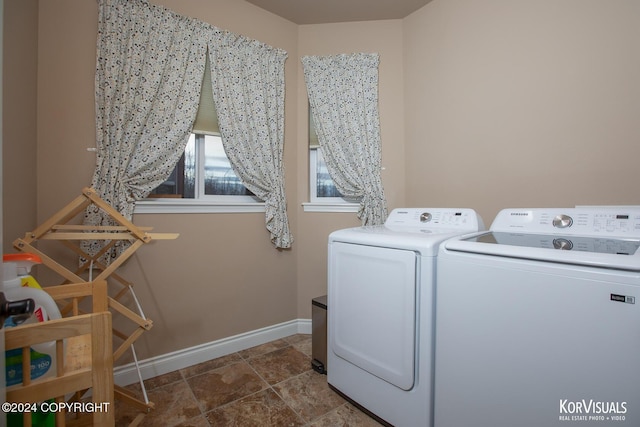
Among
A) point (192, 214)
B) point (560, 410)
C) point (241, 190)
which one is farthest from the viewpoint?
point (241, 190)

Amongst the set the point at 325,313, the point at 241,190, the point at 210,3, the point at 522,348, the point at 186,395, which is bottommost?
the point at 186,395

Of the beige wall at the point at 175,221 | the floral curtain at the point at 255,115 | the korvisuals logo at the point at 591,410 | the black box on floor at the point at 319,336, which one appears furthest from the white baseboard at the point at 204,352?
the korvisuals logo at the point at 591,410

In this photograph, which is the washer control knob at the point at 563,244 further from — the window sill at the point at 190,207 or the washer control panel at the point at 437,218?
the window sill at the point at 190,207

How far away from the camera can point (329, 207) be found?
101 inches

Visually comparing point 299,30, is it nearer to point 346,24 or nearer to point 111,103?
point 346,24

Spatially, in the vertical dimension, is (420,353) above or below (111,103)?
below

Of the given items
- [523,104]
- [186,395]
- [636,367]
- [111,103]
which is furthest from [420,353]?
[111,103]

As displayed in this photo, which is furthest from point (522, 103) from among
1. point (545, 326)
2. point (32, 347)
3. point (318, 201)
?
point (32, 347)

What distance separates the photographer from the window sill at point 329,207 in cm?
253

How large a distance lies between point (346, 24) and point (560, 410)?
286cm

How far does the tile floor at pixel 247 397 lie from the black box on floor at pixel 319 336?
58mm

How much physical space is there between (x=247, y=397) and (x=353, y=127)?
6.96ft

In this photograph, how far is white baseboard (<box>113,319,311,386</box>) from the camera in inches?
72.3

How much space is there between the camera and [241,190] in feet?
7.93
